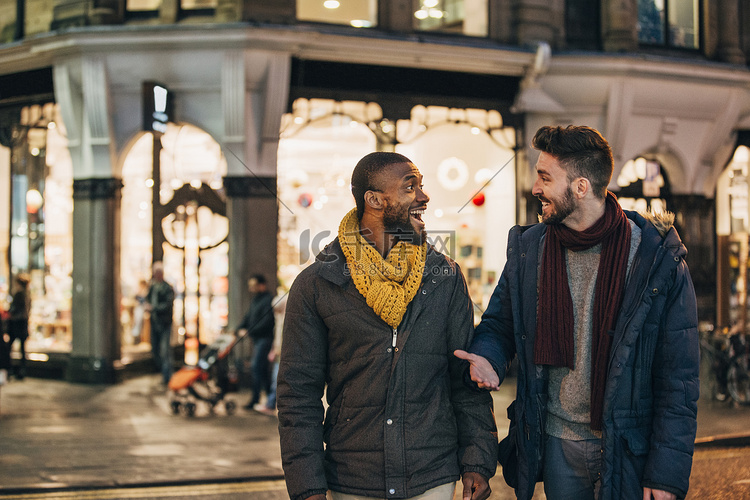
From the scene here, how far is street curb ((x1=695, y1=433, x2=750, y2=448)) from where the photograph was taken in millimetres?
8531

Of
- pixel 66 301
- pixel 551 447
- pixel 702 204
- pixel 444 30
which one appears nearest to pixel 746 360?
pixel 702 204

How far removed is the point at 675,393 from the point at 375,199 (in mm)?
1261

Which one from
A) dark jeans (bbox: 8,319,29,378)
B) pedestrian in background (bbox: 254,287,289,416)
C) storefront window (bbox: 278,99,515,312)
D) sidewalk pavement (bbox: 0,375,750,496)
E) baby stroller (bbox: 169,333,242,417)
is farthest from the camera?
dark jeans (bbox: 8,319,29,378)

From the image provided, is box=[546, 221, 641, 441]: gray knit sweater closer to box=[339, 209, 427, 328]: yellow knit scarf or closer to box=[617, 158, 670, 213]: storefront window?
box=[339, 209, 427, 328]: yellow knit scarf

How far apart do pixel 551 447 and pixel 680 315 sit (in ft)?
2.26

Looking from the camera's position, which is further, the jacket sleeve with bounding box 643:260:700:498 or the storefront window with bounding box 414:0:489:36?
the storefront window with bounding box 414:0:489:36

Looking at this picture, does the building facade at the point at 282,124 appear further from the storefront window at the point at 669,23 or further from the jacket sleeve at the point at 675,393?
the jacket sleeve at the point at 675,393

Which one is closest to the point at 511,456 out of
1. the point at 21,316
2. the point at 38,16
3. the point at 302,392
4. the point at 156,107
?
the point at 302,392

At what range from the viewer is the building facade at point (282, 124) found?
12.2 m

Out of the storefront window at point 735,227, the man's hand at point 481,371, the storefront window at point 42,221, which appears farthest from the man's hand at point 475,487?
the storefront window at point 735,227

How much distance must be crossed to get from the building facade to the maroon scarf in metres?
8.26

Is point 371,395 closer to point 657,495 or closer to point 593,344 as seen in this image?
point 593,344

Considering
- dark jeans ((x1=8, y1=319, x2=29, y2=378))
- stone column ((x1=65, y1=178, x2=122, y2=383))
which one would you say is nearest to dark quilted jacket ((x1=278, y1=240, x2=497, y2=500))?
stone column ((x1=65, y1=178, x2=122, y2=383))

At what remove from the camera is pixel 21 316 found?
13.5 metres
